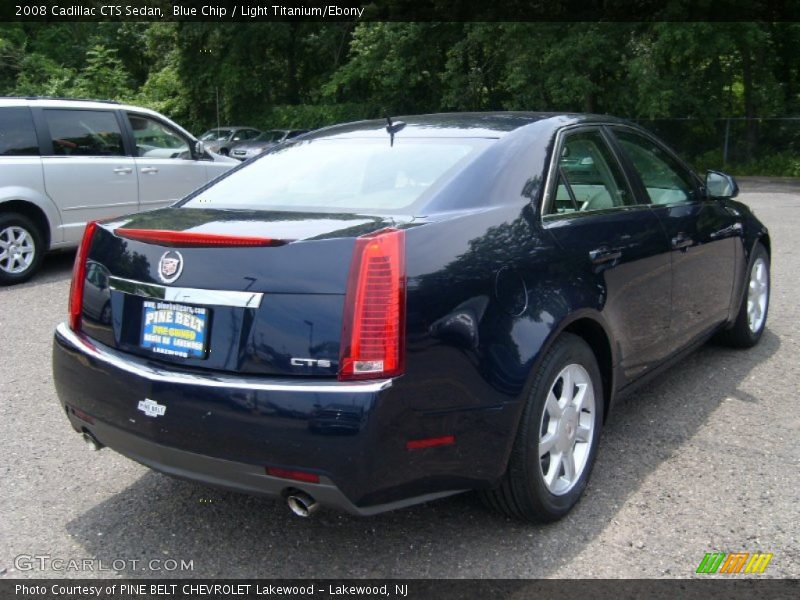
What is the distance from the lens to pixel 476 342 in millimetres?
2646

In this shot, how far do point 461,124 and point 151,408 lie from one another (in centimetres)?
189

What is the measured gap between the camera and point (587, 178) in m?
3.69

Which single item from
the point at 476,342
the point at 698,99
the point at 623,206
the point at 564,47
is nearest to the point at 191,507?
the point at 476,342

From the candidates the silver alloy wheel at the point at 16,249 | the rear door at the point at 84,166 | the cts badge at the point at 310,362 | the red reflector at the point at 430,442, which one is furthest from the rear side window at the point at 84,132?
the red reflector at the point at 430,442

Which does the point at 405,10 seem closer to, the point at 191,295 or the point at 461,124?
the point at 461,124

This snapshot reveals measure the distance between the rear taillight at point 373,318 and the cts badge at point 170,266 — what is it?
0.63 metres

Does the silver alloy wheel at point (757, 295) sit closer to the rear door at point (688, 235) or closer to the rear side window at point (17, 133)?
the rear door at point (688, 235)

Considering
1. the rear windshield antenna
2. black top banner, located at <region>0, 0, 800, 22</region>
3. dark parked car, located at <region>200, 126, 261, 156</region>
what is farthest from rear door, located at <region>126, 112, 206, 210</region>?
black top banner, located at <region>0, 0, 800, 22</region>

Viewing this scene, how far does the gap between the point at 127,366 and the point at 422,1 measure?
2928 cm

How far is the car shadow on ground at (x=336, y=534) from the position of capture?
2.84 meters

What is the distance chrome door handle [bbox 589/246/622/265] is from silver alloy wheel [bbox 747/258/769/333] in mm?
2208

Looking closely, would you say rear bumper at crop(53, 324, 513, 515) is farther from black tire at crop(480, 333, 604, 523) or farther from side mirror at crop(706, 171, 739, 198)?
side mirror at crop(706, 171, 739, 198)

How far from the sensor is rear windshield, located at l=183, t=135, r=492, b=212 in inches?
123

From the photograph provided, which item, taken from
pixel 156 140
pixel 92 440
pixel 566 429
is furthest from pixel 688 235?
pixel 156 140
